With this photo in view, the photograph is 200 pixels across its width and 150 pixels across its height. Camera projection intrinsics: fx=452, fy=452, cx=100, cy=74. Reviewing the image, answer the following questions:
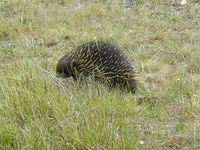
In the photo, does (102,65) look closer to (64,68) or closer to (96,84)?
(64,68)

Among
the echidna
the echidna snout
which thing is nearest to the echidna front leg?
the echidna

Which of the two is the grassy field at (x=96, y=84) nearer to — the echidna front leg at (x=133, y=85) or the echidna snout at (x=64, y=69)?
the echidna front leg at (x=133, y=85)

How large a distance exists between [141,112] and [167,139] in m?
0.56

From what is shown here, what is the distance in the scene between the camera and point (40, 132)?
3.39 m

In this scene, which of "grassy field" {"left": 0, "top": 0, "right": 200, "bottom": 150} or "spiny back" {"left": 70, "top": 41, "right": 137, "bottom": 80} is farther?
"spiny back" {"left": 70, "top": 41, "right": 137, "bottom": 80}

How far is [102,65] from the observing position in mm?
5160

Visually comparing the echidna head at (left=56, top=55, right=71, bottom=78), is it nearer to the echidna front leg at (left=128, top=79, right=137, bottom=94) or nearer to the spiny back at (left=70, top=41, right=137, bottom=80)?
the spiny back at (left=70, top=41, right=137, bottom=80)

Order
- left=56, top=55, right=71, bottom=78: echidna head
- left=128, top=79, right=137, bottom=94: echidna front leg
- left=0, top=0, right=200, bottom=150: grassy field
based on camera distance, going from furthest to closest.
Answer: left=56, top=55, right=71, bottom=78: echidna head, left=128, top=79, right=137, bottom=94: echidna front leg, left=0, top=0, right=200, bottom=150: grassy field

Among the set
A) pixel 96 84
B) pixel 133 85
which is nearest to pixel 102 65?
pixel 133 85

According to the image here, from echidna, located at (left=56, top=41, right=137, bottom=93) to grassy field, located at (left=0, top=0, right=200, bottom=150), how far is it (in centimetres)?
26

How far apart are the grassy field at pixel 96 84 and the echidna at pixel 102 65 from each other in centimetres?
26

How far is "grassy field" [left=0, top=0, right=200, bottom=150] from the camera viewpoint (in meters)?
3.42

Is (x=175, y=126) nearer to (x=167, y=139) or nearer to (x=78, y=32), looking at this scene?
(x=167, y=139)

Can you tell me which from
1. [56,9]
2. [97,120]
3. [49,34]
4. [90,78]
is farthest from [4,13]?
[97,120]
